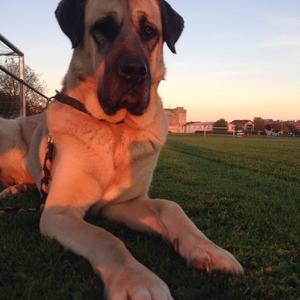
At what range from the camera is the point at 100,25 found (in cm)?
331

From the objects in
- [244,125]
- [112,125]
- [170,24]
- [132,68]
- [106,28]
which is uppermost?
[170,24]

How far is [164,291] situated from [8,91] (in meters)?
10.7

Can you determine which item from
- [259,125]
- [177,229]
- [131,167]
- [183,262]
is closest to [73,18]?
[131,167]


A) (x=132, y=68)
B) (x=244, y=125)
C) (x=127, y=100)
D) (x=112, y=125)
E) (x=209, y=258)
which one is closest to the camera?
(x=209, y=258)

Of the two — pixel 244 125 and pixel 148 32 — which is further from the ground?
pixel 148 32

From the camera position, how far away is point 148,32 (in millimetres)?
3445

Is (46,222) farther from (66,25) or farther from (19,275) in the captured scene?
(66,25)

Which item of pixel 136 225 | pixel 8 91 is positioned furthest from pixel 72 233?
pixel 8 91

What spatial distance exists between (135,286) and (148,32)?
2.26m

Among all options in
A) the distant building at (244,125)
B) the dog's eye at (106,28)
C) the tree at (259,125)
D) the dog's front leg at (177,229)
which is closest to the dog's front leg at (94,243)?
the dog's front leg at (177,229)

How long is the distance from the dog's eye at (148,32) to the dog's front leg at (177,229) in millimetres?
1327

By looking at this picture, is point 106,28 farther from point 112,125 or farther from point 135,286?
point 135,286

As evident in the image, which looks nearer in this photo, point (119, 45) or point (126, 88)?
point (126, 88)

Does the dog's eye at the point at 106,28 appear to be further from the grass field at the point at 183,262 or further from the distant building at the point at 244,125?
the distant building at the point at 244,125
